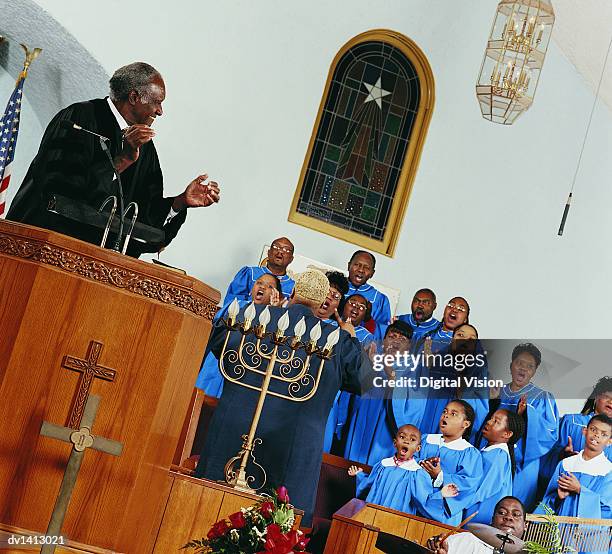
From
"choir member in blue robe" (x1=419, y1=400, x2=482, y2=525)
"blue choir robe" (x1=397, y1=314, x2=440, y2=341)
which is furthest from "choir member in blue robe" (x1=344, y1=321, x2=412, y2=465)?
"choir member in blue robe" (x1=419, y1=400, x2=482, y2=525)

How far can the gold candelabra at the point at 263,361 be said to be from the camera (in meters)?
6.08

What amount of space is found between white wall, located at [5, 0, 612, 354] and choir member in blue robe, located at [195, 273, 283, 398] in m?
1.51

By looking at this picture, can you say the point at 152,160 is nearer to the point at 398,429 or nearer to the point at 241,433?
the point at 241,433

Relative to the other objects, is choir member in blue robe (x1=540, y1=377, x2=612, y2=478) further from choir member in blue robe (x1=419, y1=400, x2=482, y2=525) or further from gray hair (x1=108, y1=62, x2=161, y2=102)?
gray hair (x1=108, y1=62, x2=161, y2=102)

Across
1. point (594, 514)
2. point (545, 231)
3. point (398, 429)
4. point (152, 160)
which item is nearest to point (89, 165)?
point (152, 160)

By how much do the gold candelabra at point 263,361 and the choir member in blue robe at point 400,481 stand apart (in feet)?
6.33

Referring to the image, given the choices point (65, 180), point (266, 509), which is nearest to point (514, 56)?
point (65, 180)

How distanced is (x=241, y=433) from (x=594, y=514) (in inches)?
170

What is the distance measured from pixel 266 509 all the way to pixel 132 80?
1.99 metres

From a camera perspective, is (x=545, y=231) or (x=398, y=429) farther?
(x=545, y=231)

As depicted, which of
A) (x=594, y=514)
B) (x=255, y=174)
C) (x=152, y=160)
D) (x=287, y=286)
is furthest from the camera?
(x=255, y=174)

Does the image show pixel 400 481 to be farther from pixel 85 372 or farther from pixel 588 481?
pixel 85 372

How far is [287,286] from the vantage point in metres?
11.0

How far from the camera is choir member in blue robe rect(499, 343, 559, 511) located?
10273 mm
